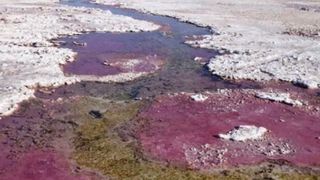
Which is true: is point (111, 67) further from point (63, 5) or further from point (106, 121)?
point (63, 5)

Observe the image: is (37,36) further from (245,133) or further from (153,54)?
(245,133)

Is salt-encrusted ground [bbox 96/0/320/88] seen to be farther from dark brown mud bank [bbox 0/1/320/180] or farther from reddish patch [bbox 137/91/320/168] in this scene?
reddish patch [bbox 137/91/320/168]

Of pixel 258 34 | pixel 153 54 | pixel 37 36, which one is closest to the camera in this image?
pixel 153 54

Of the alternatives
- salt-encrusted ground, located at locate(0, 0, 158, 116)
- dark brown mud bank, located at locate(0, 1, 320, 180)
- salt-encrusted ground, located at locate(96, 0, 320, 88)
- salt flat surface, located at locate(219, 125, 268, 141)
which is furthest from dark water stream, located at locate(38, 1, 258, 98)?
salt flat surface, located at locate(219, 125, 268, 141)

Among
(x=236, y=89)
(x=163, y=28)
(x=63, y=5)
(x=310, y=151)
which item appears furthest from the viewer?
(x=63, y=5)

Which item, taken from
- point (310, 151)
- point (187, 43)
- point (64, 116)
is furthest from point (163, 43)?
point (310, 151)

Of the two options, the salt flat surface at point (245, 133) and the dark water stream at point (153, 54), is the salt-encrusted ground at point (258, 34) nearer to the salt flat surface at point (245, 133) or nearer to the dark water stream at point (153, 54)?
the dark water stream at point (153, 54)

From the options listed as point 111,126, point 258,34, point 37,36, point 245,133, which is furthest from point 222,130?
point 258,34
